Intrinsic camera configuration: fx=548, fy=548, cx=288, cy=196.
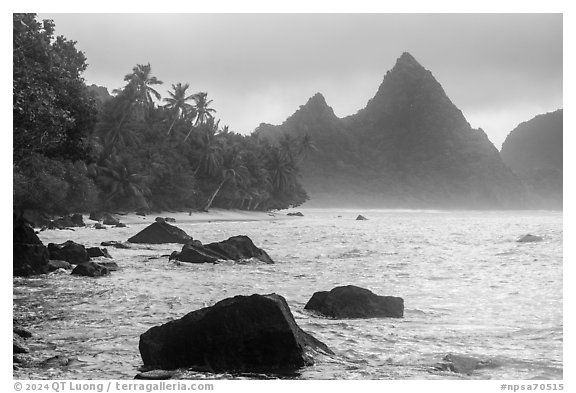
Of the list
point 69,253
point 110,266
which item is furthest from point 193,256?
point 69,253

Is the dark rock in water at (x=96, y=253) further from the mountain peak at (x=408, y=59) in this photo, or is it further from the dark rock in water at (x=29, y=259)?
the mountain peak at (x=408, y=59)

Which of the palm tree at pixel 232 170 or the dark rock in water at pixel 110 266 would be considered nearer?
the dark rock in water at pixel 110 266

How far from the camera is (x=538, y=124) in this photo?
8.71 m

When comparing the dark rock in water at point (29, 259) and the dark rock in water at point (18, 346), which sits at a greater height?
the dark rock in water at point (29, 259)

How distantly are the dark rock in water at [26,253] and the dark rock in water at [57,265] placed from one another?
0.17m

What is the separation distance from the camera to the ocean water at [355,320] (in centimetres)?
605

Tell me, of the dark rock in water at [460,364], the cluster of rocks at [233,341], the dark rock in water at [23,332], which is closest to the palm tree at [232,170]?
the dark rock in water at [23,332]

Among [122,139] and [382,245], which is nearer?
[382,245]

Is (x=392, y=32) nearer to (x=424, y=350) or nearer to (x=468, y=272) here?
(x=424, y=350)

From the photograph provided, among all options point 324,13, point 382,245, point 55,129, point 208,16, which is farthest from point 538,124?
point 382,245

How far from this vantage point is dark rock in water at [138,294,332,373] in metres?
5.67

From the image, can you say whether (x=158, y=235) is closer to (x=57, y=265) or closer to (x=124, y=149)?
(x=57, y=265)
